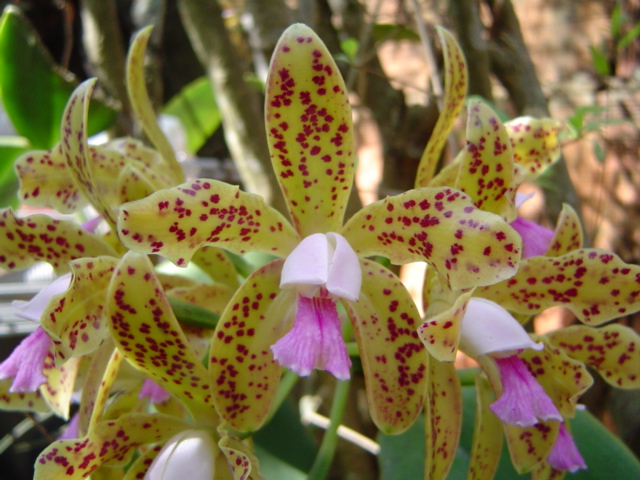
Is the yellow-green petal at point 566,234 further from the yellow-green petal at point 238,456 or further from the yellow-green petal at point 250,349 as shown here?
the yellow-green petal at point 238,456

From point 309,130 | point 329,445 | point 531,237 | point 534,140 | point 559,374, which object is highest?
point 309,130

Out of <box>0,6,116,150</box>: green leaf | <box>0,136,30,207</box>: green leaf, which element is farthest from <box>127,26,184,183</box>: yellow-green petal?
<box>0,136,30,207</box>: green leaf

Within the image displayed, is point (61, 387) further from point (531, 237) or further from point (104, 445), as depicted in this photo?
point (531, 237)

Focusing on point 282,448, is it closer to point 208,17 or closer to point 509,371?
point 509,371

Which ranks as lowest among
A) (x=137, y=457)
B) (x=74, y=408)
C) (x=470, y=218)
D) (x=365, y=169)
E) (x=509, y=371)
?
(x=74, y=408)

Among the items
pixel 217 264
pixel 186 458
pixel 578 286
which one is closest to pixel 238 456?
pixel 186 458

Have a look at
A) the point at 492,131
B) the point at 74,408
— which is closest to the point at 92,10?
the point at 74,408
